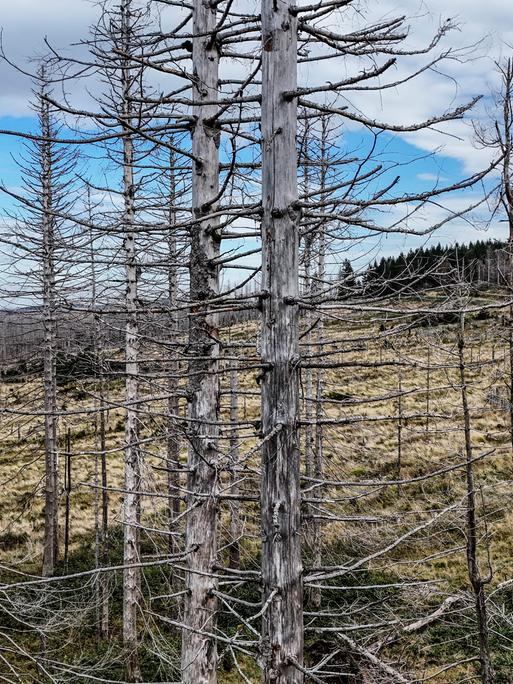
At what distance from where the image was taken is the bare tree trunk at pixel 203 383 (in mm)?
5043

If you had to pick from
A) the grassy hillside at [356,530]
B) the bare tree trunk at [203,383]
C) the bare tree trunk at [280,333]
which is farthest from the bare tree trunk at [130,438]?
the bare tree trunk at [280,333]

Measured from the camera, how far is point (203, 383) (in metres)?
5.21

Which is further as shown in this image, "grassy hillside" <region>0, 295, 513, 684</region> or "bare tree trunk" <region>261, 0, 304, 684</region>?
"grassy hillside" <region>0, 295, 513, 684</region>

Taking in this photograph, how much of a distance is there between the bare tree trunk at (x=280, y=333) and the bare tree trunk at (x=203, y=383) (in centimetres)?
153

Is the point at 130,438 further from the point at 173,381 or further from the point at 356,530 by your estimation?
the point at 356,530

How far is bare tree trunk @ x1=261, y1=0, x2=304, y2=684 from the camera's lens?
3.41 meters

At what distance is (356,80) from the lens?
331cm

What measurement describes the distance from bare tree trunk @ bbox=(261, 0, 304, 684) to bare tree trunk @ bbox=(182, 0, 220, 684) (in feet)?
5.02

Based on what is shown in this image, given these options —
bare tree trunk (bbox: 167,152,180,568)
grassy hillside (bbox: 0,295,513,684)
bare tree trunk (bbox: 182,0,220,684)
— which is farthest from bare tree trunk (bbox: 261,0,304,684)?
bare tree trunk (bbox: 182,0,220,684)

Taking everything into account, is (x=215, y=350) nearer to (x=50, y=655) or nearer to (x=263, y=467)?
(x=263, y=467)

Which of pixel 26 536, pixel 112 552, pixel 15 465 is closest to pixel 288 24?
pixel 112 552

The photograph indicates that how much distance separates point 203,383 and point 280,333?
1834 millimetres

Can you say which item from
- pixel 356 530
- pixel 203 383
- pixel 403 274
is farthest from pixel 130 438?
pixel 403 274

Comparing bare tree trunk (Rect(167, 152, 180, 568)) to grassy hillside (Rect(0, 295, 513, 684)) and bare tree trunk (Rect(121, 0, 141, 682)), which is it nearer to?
grassy hillside (Rect(0, 295, 513, 684))
